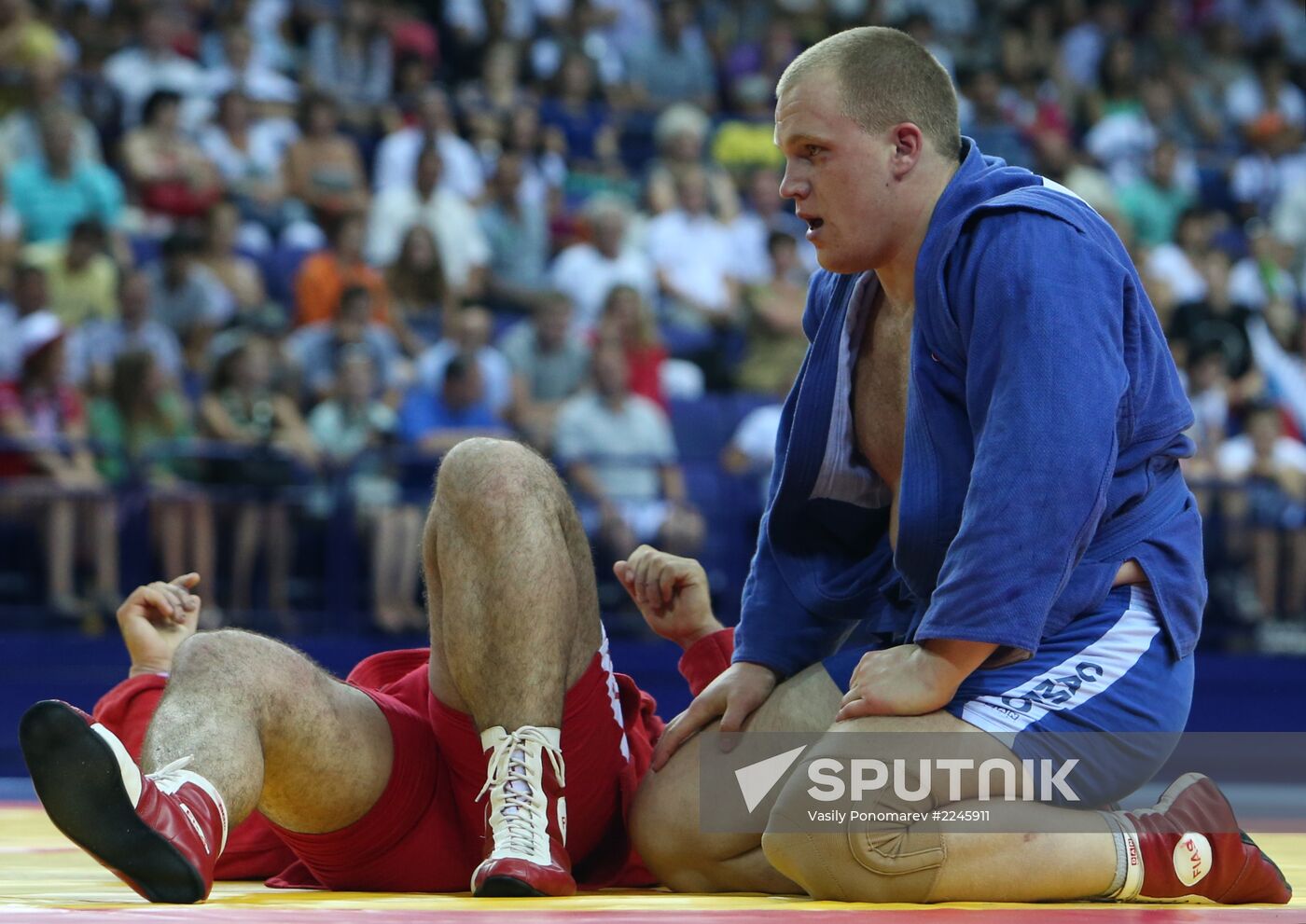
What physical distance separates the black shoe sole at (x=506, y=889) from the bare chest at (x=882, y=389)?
2.77 ft

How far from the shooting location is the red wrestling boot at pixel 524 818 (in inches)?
98.8

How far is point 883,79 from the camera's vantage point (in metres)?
2.69

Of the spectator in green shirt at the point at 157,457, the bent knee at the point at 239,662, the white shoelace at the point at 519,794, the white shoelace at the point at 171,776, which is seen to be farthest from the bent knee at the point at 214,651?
the spectator in green shirt at the point at 157,457

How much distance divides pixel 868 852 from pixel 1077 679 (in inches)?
15.3

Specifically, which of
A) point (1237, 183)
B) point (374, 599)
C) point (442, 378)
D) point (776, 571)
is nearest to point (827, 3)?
point (1237, 183)

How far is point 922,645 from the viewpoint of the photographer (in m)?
2.52

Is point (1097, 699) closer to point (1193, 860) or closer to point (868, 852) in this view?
point (1193, 860)

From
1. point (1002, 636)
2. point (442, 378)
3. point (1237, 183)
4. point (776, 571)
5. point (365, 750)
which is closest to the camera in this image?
point (1002, 636)

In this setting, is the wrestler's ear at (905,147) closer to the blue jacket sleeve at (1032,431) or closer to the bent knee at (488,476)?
the blue jacket sleeve at (1032,431)

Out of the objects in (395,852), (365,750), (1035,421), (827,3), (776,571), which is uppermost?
(827,3)

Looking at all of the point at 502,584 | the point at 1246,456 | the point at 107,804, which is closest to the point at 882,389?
the point at 502,584

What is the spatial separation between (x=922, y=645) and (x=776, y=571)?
533mm

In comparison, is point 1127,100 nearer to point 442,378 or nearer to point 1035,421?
point 442,378

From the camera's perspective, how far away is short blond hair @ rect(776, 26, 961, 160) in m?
2.68
